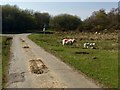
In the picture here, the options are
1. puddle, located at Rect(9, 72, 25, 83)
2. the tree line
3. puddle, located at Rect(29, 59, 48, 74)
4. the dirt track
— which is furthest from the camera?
the tree line

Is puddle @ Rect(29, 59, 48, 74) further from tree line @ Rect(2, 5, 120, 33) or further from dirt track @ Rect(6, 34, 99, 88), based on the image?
tree line @ Rect(2, 5, 120, 33)

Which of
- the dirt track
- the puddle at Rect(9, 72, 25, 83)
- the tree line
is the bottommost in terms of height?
the puddle at Rect(9, 72, 25, 83)

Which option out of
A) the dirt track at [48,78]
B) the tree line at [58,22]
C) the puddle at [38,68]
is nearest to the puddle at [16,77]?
the dirt track at [48,78]

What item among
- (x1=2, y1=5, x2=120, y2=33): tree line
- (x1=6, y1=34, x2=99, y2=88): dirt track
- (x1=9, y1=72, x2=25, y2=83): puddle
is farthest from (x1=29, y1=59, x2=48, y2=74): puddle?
(x1=2, y1=5, x2=120, y2=33): tree line

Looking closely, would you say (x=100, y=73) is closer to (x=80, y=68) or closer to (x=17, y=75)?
(x=80, y=68)

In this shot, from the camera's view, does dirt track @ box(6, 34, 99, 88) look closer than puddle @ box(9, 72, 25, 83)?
Yes

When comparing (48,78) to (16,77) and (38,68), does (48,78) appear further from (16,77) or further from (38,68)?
(38,68)

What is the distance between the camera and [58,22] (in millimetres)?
110125

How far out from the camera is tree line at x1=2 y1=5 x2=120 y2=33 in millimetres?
94769

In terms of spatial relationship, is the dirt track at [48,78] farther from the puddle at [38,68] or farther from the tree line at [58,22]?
the tree line at [58,22]

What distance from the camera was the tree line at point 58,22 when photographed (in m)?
94.8

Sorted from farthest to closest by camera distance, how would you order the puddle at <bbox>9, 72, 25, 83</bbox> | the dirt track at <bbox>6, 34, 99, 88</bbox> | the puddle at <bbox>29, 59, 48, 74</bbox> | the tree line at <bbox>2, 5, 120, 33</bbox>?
the tree line at <bbox>2, 5, 120, 33</bbox> → the puddle at <bbox>29, 59, 48, 74</bbox> → the puddle at <bbox>9, 72, 25, 83</bbox> → the dirt track at <bbox>6, 34, 99, 88</bbox>

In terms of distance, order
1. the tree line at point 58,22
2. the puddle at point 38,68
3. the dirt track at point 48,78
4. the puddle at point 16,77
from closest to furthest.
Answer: the dirt track at point 48,78 → the puddle at point 16,77 → the puddle at point 38,68 → the tree line at point 58,22

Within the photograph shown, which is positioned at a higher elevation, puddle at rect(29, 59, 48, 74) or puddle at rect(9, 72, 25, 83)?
puddle at rect(29, 59, 48, 74)
